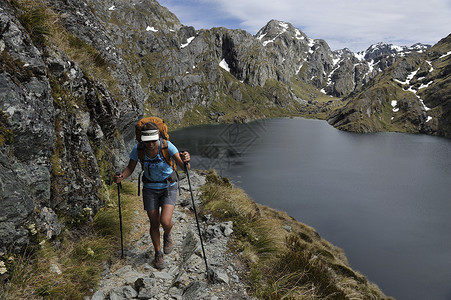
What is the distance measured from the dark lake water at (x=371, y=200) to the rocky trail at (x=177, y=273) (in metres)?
29.8

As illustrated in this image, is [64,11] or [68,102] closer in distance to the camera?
[68,102]

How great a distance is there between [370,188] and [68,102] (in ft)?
199

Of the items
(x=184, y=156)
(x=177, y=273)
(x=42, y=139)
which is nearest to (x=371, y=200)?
(x=177, y=273)

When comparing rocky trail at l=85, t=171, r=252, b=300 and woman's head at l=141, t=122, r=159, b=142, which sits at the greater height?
woman's head at l=141, t=122, r=159, b=142

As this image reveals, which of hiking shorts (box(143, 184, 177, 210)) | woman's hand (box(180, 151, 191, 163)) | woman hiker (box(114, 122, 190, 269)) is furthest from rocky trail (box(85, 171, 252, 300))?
woman's hand (box(180, 151, 191, 163))

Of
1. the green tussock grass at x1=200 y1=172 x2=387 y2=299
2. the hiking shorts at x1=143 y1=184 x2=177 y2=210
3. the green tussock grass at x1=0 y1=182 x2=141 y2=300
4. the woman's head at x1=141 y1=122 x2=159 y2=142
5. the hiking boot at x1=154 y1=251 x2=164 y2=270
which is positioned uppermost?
the woman's head at x1=141 y1=122 x2=159 y2=142

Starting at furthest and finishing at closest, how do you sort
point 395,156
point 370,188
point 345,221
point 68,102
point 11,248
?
point 395,156, point 370,188, point 345,221, point 68,102, point 11,248

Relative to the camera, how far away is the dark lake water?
30.0m

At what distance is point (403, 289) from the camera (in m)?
27.0

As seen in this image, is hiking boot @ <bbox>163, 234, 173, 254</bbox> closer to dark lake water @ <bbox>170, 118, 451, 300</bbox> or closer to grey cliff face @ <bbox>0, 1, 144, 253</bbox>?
grey cliff face @ <bbox>0, 1, 144, 253</bbox>

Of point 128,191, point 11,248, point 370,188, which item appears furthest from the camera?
point 370,188

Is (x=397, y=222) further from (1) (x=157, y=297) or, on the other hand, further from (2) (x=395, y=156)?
(2) (x=395, y=156)

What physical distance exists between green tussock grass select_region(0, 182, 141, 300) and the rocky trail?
0.98ft

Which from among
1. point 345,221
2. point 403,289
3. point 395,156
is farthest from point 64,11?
point 395,156
